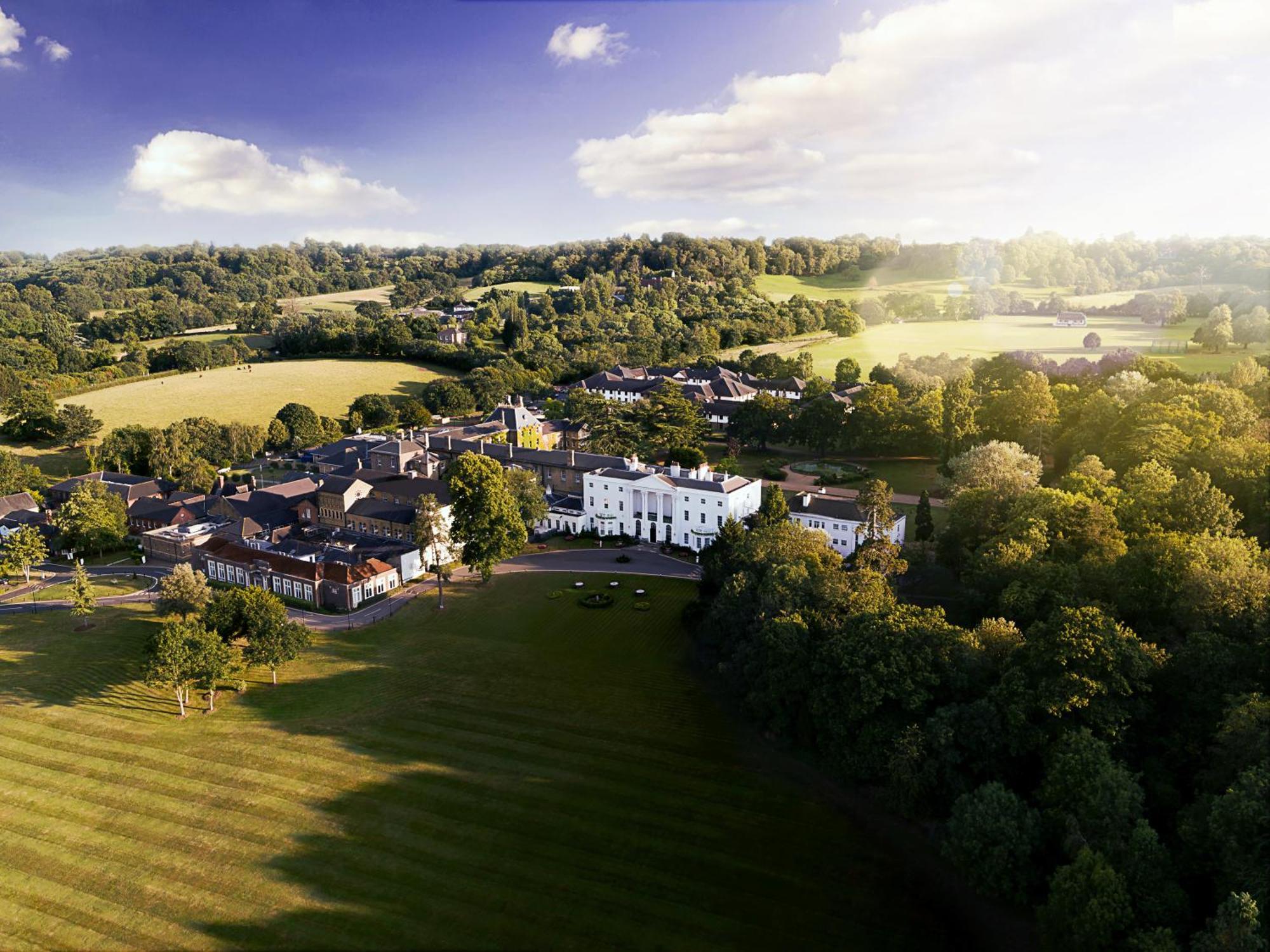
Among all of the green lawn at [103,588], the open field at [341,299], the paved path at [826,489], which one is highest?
the open field at [341,299]

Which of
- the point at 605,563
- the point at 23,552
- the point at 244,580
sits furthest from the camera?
the point at 605,563

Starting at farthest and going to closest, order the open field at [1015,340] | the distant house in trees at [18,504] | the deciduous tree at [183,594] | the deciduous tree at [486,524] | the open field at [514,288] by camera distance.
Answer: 1. the open field at [514,288]
2. the open field at [1015,340]
3. the distant house in trees at [18,504]
4. the deciduous tree at [486,524]
5. the deciduous tree at [183,594]

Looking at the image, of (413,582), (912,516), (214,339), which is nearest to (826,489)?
(912,516)

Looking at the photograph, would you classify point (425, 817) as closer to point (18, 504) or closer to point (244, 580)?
point (244, 580)

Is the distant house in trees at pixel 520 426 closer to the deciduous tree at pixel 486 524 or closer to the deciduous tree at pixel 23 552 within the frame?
the deciduous tree at pixel 486 524

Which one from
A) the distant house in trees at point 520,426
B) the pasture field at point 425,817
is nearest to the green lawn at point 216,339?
the distant house in trees at point 520,426

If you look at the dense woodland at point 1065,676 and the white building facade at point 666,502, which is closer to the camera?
the dense woodland at point 1065,676

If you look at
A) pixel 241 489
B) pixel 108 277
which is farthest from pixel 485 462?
pixel 108 277
